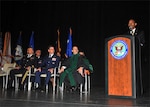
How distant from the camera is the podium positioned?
2980 millimetres

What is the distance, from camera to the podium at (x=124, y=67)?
2980 mm

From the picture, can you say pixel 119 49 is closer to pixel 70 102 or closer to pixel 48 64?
pixel 70 102

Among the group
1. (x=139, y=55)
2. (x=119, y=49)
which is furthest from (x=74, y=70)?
(x=139, y=55)

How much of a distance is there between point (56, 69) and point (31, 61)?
67 cm

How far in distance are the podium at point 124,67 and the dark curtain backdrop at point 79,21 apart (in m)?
2.21

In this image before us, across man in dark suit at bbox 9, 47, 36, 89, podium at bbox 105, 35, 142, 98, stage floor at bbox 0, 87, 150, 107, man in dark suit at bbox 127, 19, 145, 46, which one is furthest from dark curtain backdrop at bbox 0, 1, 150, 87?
stage floor at bbox 0, 87, 150, 107

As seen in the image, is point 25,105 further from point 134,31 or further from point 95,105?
point 134,31

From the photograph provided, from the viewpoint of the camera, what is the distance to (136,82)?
296 cm

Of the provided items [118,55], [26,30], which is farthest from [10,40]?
[118,55]

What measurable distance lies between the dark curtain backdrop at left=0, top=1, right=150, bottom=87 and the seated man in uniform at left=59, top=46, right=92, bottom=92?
1.79 meters

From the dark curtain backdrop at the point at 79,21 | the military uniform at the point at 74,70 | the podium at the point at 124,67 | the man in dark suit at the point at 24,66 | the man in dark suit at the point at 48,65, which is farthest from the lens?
the dark curtain backdrop at the point at 79,21

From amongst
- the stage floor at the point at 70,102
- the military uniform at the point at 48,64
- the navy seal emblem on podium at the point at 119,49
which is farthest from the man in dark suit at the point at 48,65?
the navy seal emblem on podium at the point at 119,49

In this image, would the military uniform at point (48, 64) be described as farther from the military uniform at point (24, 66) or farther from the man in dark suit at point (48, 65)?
the military uniform at point (24, 66)

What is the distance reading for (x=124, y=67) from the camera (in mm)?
3043
